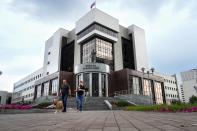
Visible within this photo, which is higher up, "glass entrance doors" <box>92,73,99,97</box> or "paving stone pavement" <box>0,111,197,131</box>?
"glass entrance doors" <box>92,73,99,97</box>

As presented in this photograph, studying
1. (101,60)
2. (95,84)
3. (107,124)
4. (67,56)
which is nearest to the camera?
(107,124)

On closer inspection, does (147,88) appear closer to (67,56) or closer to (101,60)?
(101,60)

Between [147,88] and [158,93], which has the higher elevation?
[147,88]

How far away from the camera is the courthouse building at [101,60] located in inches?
1747

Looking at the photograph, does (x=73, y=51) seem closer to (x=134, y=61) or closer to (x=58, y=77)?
(x=58, y=77)

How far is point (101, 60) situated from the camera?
50.1 m

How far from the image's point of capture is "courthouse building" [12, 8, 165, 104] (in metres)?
44.4

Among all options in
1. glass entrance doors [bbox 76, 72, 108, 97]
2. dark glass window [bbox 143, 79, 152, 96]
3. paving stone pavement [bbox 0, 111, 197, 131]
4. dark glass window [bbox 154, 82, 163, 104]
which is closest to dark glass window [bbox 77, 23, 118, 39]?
glass entrance doors [bbox 76, 72, 108, 97]

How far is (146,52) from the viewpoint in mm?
62750

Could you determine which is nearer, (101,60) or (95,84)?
(95,84)

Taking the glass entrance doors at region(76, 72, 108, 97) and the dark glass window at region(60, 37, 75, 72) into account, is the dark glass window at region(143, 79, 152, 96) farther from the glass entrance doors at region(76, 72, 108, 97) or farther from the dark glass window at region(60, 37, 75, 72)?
the dark glass window at region(60, 37, 75, 72)

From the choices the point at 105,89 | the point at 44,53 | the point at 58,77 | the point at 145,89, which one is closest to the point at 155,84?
the point at 145,89

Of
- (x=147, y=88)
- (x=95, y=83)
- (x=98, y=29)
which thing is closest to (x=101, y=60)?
(x=98, y=29)

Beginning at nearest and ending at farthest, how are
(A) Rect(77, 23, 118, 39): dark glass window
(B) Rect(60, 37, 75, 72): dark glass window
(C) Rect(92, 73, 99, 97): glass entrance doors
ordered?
(C) Rect(92, 73, 99, 97): glass entrance doors
(A) Rect(77, 23, 118, 39): dark glass window
(B) Rect(60, 37, 75, 72): dark glass window
